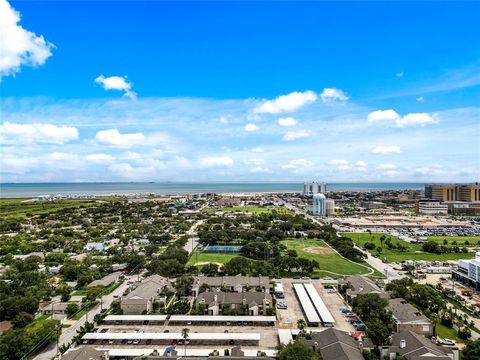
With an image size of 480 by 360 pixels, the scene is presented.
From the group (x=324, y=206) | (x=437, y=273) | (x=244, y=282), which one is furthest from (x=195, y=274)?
(x=324, y=206)

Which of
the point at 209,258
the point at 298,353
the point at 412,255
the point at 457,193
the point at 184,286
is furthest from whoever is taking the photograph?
the point at 457,193

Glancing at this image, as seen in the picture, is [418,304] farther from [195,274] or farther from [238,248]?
[238,248]

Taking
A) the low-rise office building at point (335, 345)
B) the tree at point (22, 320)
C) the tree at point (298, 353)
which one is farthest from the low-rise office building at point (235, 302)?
the tree at point (22, 320)

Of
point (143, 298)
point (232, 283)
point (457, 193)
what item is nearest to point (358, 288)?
point (232, 283)

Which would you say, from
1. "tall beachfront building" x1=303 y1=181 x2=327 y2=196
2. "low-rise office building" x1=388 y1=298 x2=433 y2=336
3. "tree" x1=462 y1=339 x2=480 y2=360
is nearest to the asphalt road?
"low-rise office building" x1=388 y1=298 x2=433 y2=336

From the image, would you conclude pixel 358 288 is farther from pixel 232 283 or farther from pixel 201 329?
pixel 201 329
